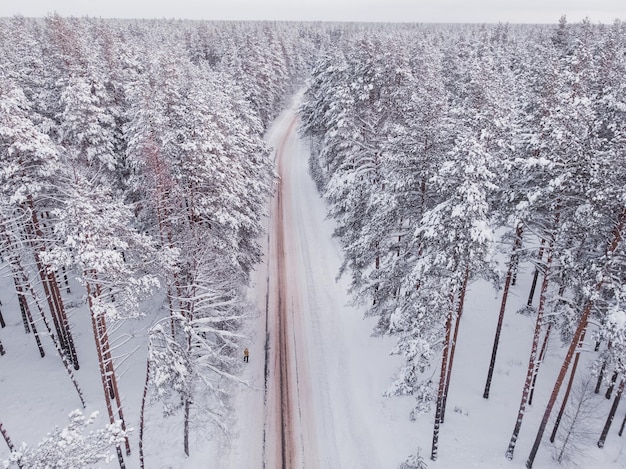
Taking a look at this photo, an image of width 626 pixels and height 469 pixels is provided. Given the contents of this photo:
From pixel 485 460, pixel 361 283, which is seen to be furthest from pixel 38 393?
pixel 485 460

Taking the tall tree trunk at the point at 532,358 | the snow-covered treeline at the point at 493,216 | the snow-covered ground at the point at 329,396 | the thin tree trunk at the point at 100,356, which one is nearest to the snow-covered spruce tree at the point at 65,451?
the thin tree trunk at the point at 100,356

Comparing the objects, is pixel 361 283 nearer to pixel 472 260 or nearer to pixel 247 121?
pixel 472 260

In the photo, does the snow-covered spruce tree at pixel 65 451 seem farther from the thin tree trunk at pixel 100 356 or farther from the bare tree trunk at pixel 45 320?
the bare tree trunk at pixel 45 320

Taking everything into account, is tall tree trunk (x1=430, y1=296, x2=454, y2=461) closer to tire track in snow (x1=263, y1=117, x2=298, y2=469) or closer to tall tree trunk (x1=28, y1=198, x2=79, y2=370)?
tire track in snow (x1=263, y1=117, x2=298, y2=469)

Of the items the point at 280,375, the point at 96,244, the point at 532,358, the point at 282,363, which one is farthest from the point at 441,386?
the point at 96,244

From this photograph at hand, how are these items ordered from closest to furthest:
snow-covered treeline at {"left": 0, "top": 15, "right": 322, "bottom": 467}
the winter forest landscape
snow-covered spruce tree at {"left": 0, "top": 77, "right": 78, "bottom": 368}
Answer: the winter forest landscape
snow-covered treeline at {"left": 0, "top": 15, "right": 322, "bottom": 467}
snow-covered spruce tree at {"left": 0, "top": 77, "right": 78, "bottom": 368}

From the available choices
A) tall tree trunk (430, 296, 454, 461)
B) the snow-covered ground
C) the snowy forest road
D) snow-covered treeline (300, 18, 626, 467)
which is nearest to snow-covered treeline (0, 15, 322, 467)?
the snow-covered ground
